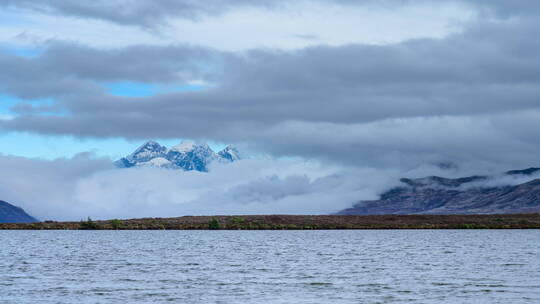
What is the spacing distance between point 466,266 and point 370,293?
107 feet

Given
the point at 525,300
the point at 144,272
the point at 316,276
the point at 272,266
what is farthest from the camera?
the point at 272,266

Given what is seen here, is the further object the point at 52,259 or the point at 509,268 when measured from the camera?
the point at 52,259

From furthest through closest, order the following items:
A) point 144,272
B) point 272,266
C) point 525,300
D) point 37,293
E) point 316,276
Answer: point 272,266 → point 144,272 → point 316,276 → point 37,293 → point 525,300

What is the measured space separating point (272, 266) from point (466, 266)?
23.8 m

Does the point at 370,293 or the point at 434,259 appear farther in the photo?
the point at 434,259

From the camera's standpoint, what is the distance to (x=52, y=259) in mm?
99938

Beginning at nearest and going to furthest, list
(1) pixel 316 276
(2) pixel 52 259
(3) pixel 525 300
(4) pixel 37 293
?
(3) pixel 525 300, (4) pixel 37 293, (1) pixel 316 276, (2) pixel 52 259

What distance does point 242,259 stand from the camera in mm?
100812

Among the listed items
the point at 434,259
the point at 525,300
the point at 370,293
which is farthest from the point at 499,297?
the point at 434,259

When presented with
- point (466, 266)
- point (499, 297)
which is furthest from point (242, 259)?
point (499, 297)

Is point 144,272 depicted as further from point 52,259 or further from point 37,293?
point 52,259

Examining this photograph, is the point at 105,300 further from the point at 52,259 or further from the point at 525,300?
the point at 52,259

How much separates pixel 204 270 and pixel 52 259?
29.2 metres

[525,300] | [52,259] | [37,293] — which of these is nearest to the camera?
[525,300]
